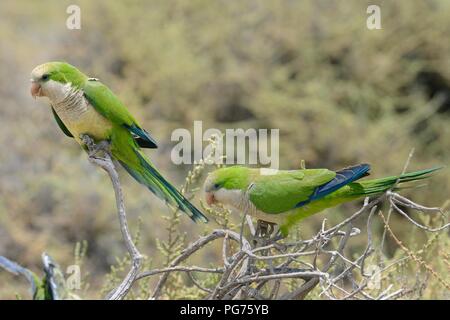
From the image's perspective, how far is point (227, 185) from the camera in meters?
2.09

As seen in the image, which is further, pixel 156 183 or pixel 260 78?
pixel 260 78

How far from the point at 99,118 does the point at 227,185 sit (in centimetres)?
38

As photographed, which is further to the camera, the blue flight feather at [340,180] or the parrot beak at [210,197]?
the parrot beak at [210,197]

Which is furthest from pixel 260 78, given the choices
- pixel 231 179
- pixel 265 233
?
pixel 231 179

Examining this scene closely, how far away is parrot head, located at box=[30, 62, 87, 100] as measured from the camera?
2.07 metres

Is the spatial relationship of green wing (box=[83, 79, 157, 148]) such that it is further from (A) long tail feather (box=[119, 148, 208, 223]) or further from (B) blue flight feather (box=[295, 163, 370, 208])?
(B) blue flight feather (box=[295, 163, 370, 208])

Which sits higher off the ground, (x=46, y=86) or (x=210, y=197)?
(x=46, y=86)

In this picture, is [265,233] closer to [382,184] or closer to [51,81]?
[382,184]

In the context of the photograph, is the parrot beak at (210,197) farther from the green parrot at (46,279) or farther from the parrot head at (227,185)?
the green parrot at (46,279)

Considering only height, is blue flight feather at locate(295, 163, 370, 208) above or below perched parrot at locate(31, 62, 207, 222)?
below

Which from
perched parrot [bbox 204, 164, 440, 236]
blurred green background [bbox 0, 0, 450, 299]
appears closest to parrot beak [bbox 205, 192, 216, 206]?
perched parrot [bbox 204, 164, 440, 236]

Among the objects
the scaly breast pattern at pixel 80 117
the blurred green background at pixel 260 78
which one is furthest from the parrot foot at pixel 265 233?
the blurred green background at pixel 260 78

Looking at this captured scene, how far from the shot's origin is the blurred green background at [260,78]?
632cm

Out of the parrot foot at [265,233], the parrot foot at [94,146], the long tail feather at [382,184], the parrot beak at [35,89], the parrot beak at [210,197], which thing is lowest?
the parrot foot at [265,233]
